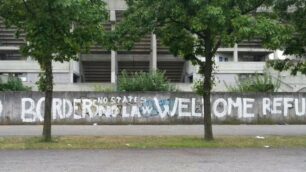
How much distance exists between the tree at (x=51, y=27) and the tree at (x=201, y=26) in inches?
46.9

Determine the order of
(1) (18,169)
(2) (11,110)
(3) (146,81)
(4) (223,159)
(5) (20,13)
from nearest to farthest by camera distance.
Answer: (1) (18,169) < (4) (223,159) < (5) (20,13) < (2) (11,110) < (3) (146,81)

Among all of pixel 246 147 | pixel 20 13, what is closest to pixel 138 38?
pixel 20 13

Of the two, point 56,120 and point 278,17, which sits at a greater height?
point 278,17

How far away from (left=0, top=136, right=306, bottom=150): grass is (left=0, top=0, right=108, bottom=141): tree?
965 millimetres

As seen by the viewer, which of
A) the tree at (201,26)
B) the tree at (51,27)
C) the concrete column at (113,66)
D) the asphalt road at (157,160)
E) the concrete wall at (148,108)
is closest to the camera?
the asphalt road at (157,160)

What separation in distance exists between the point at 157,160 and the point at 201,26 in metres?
4.76

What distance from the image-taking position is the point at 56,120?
25.8 m

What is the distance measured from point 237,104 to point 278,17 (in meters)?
8.40

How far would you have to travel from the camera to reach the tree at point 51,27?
1611 cm

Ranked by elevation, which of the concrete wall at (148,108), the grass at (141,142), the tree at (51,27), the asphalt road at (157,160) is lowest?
the asphalt road at (157,160)

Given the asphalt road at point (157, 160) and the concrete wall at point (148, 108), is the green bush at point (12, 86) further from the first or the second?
the asphalt road at point (157, 160)

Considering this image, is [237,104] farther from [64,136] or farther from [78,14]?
[78,14]

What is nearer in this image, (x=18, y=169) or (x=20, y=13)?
(x=18, y=169)

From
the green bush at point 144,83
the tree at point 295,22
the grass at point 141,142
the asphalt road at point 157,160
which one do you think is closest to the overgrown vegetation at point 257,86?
the green bush at point 144,83
